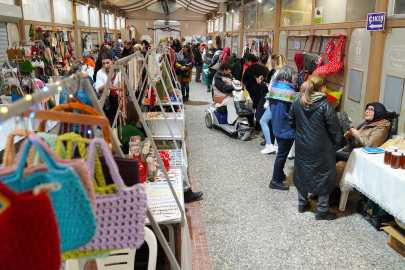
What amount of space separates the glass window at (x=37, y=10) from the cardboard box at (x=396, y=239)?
7.55 metres

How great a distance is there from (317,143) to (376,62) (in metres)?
1.65

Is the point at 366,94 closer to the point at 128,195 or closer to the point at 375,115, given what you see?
the point at 375,115

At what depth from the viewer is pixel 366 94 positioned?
165 inches

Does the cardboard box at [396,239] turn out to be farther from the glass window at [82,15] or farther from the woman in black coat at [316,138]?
the glass window at [82,15]

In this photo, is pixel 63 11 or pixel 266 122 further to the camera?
pixel 63 11

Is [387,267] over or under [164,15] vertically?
under

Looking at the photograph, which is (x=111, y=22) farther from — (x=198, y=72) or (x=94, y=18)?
(x=198, y=72)

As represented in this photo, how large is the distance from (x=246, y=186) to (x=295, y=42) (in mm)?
3665

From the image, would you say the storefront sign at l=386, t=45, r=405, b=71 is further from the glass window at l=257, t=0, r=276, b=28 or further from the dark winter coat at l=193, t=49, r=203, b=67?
the dark winter coat at l=193, t=49, r=203, b=67

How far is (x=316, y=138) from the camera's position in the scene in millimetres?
3096

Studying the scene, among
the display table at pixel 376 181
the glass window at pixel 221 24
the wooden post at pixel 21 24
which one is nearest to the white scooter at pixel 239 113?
the display table at pixel 376 181

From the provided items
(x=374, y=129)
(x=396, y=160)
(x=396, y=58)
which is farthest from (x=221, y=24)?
(x=396, y=160)

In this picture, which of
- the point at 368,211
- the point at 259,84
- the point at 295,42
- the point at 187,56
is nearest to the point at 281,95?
the point at 368,211

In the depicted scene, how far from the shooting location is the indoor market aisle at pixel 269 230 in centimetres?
272
